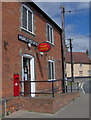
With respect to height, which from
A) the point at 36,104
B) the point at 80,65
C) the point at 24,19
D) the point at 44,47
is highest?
the point at 24,19

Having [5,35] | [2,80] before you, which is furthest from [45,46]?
[2,80]

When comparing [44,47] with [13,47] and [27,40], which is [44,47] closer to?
[27,40]

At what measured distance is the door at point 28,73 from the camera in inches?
408

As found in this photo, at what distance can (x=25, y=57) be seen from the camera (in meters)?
10.6

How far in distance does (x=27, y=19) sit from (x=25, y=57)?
204 centimetres

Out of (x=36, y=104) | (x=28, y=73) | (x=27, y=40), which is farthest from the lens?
(x=28, y=73)

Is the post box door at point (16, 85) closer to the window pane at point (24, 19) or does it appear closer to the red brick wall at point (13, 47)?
the red brick wall at point (13, 47)

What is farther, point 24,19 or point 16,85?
point 24,19

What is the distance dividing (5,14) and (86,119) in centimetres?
528

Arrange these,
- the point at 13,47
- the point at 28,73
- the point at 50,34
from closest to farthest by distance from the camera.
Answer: the point at 13,47 → the point at 28,73 → the point at 50,34

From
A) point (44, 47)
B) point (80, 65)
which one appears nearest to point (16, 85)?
point (44, 47)

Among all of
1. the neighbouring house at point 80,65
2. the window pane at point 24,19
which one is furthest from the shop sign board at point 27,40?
the neighbouring house at point 80,65

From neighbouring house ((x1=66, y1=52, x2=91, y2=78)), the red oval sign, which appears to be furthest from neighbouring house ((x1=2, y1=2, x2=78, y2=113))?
neighbouring house ((x1=66, y1=52, x2=91, y2=78))

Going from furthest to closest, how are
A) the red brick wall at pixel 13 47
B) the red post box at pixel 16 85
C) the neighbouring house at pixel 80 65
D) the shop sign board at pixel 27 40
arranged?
1. the neighbouring house at pixel 80 65
2. the shop sign board at pixel 27 40
3. the red post box at pixel 16 85
4. the red brick wall at pixel 13 47
